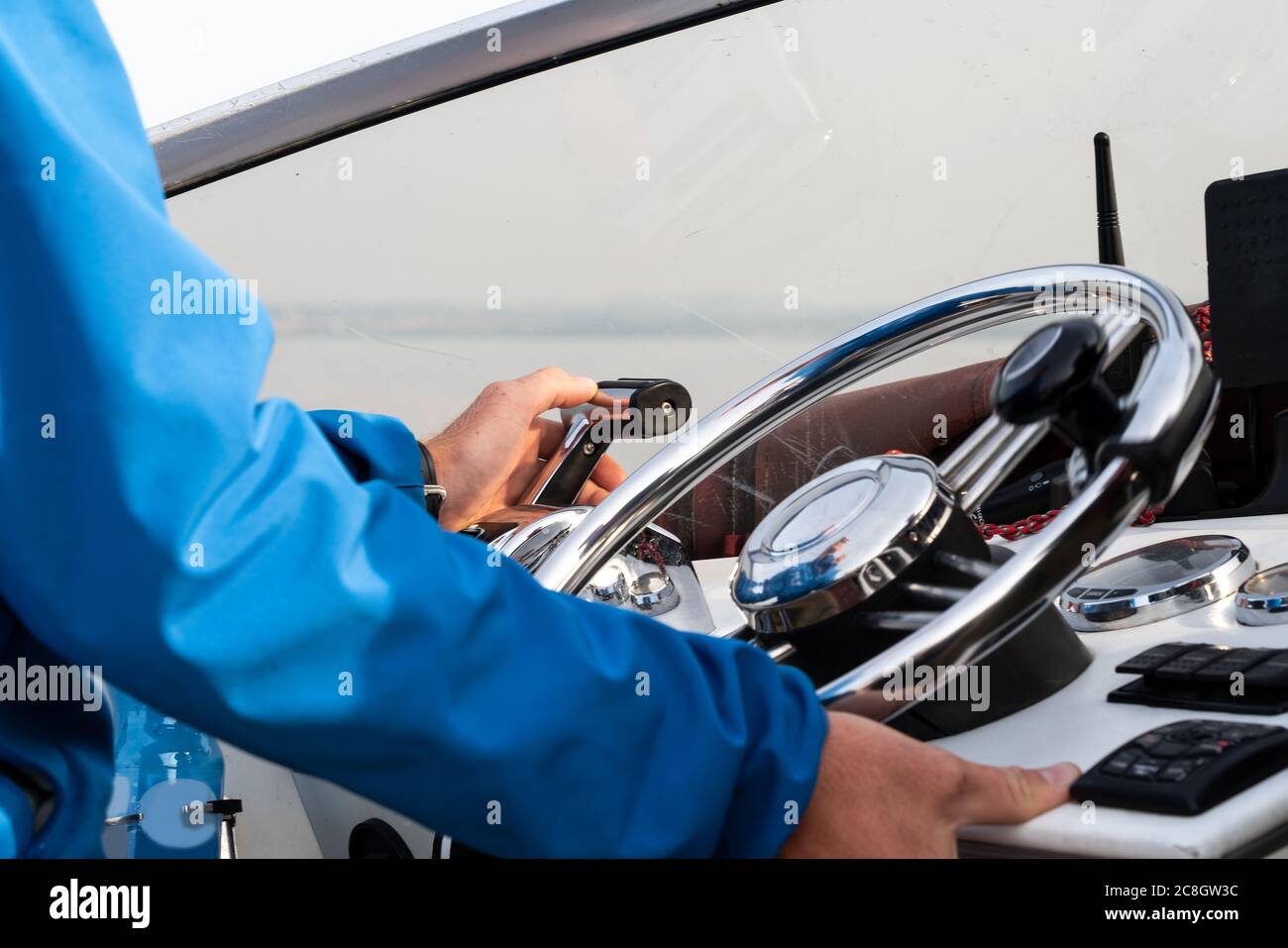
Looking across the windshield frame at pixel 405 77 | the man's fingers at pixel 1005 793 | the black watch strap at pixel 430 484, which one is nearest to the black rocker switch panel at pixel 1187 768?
the man's fingers at pixel 1005 793

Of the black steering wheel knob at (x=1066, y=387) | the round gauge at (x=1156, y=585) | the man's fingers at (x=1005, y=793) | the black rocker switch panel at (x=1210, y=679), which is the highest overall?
the black steering wheel knob at (x=1066, y=387)

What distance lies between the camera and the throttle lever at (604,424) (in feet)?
5.05

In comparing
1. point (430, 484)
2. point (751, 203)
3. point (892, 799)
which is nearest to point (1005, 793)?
point (892, 799)

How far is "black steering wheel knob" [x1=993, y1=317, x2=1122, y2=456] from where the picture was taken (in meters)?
0.70

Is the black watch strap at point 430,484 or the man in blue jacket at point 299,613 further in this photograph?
the black watch strap at point 430,484

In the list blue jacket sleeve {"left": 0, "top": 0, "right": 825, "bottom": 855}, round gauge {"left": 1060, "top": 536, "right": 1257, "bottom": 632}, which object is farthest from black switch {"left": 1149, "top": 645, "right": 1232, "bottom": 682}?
blue jacket sleeve {"left": 0, "top": 0, "right": 825, "bottom": 855}

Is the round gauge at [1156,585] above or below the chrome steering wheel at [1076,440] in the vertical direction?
below

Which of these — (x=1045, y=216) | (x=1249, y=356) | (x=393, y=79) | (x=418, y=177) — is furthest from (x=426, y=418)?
(x=1249, y=356)

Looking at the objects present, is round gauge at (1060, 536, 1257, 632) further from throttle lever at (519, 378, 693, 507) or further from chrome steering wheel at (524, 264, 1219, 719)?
throttle lever at (519, 378, 693, 507)

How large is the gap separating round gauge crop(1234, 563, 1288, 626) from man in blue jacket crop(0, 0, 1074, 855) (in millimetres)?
295

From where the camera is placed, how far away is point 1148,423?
68cm

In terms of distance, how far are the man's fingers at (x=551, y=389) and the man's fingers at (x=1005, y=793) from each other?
1005 mm

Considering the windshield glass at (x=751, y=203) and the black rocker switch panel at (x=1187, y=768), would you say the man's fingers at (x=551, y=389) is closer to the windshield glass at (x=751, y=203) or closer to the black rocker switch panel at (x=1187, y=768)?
the windshield glass at (x=751, y=203)

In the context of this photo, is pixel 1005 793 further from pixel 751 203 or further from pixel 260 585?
pixel 751 203
